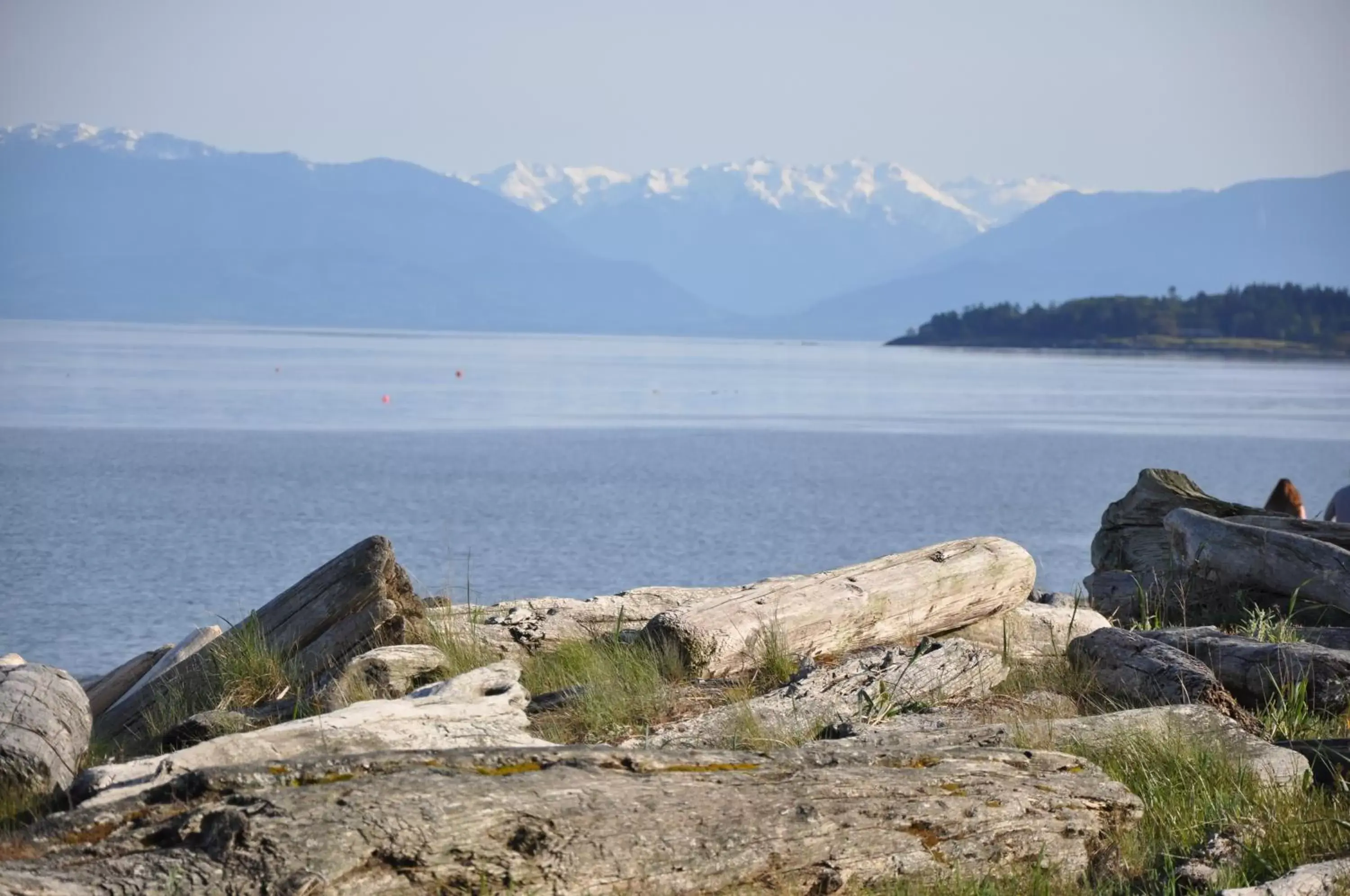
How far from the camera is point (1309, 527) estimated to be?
35.4 ft

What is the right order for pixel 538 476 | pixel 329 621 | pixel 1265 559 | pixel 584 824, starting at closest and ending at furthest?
pixel 584 824 → pixel 329 621 → pixel 1265 559 → pixel 538 476

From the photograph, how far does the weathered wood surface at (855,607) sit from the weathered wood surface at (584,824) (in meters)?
2.21

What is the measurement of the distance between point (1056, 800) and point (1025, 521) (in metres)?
33.0

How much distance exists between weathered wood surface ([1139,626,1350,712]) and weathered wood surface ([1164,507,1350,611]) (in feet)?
5.74

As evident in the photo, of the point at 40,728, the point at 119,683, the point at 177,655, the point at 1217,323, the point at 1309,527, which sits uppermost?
the point at 1217,323

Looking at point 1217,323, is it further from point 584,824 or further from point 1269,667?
point 584,824

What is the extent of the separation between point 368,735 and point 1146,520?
334 inches

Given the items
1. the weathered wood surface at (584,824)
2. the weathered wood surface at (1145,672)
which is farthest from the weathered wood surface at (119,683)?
the weathered wood surface at (1145,672)

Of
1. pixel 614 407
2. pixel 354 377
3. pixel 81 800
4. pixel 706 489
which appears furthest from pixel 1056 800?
pixel 354 377

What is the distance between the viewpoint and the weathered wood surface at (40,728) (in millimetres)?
5840

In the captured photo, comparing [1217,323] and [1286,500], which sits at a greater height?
[1217,323]

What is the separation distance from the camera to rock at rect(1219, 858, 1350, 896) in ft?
15.4

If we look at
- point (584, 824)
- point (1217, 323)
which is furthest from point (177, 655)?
point (1217, 323)

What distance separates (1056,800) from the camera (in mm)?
5551
